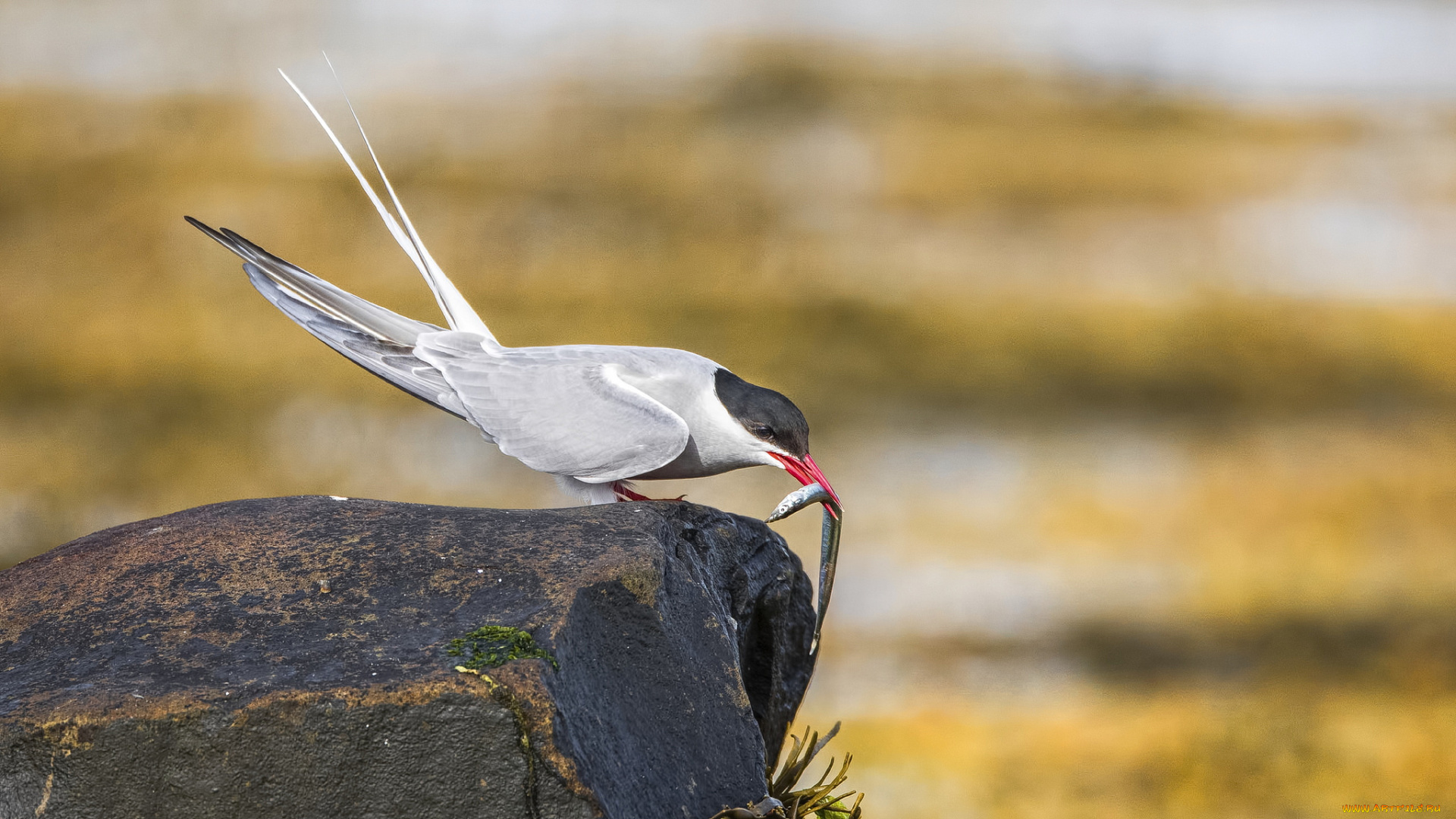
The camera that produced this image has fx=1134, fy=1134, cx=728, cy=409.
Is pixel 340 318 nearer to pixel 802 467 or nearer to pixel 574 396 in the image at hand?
pixel 574 396

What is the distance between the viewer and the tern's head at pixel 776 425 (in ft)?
11.5

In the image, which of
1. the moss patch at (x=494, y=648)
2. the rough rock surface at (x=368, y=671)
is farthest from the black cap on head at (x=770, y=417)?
the moss patch at (x=494, y=648)

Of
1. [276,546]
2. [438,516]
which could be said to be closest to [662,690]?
[438,516]

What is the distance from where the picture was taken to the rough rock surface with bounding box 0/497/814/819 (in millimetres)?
2188

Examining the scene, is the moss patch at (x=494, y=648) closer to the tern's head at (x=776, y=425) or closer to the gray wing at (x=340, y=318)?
the tern's head at (x=776, y=425)

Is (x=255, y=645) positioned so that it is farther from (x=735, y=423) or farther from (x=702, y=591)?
(x=735, y=423)

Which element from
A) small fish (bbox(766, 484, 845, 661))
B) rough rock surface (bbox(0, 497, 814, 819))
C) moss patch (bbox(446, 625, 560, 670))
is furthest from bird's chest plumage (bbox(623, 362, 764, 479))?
moss patch (bbox(446, 625, 560, 670))

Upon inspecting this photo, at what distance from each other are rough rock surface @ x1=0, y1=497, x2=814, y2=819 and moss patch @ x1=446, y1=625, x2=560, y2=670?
0.02 m

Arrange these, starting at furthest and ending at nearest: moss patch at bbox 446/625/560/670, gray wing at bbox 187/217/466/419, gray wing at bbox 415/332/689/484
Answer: gray wing at bbox 187/217/466/419
gray wing at bbox 415/332/689/484
moss patch at bbox 446/625/560/670

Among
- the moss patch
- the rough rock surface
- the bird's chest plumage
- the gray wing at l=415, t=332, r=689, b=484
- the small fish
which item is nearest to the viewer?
the rough rock surface

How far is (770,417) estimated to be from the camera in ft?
11.5

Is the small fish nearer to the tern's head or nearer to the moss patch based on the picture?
the tern's head

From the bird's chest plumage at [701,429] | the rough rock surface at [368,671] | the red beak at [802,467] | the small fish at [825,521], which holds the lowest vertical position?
the rough rock surface at [368,671]

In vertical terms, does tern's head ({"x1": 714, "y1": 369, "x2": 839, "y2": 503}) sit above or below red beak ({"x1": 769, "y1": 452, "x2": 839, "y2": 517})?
above
